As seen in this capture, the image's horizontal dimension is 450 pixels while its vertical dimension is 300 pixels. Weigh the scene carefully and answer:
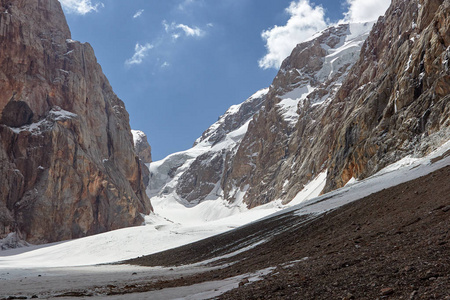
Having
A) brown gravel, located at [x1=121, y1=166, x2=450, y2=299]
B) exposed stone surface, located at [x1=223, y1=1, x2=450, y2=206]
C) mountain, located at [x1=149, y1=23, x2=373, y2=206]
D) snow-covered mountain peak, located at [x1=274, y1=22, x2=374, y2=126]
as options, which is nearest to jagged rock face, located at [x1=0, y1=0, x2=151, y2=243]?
exposed stone surface, located at [x1=223, y1=1, x2=450, y2=206]

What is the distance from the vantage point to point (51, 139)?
79438mm

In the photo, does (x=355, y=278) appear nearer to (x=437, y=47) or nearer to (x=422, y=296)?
(x=422, y=296)

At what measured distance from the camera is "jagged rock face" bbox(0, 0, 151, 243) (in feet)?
243

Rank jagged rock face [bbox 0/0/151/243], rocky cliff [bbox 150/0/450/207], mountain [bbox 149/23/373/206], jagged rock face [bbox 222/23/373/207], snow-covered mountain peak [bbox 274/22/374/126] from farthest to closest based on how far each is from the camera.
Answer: snow-covered mountain peak [bbox 274/22/374/126] → mountain [bbox 149/23/373/206] → jagged rock face [bbox 222/23/373/207] → jagged rock face [bbox 0/0/151/243] → rocky cliff [bbox 150/0/450/207]

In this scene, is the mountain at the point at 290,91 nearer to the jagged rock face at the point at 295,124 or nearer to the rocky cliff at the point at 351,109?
the jagged rock face at the point at 295,124

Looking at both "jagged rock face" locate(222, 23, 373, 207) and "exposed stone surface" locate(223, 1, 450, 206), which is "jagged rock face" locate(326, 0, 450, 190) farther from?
"jagged rock face" locate(222, 23, 373, 207)

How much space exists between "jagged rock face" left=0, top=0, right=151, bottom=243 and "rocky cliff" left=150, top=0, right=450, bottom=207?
51875 mm

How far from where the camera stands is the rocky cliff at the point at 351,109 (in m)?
41.1

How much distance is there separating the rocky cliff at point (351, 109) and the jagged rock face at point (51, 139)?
170ft

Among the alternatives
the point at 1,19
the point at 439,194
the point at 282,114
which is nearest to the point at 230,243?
the point at 439,194

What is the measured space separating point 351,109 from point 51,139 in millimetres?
68216

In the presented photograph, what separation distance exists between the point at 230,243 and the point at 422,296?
24486mm

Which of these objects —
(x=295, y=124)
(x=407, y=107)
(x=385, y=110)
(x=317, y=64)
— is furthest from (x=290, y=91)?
(x=407, y=107)

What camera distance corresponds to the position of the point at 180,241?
4741 cm
